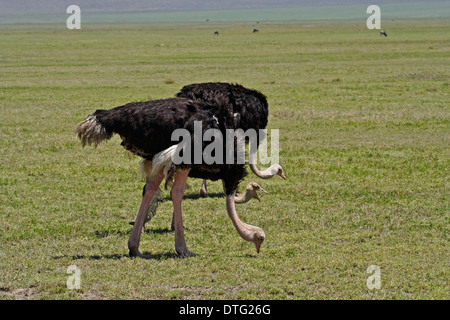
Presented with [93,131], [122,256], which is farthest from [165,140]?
[122,256]

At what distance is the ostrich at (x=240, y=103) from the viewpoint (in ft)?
28.8

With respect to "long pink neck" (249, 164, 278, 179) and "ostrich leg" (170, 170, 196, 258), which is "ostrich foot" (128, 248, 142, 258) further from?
"long pink neck" (249, 164, 278, 179)

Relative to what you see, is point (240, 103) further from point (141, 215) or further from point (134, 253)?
point (134, 253)

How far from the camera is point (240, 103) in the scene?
29.3 feet

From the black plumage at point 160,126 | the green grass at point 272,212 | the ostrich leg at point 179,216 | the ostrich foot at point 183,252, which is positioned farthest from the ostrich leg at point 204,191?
the ostrich foot at point 183,252

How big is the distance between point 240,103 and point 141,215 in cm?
185

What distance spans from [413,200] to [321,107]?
972 centimetres

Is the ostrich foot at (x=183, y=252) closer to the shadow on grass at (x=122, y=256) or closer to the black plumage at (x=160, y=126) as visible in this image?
the shadow on grass at (x=122, y=256)

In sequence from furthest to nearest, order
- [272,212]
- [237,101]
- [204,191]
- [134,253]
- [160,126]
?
[204,191]
[272,212]
[237,101]
[134,253]
[160,126]

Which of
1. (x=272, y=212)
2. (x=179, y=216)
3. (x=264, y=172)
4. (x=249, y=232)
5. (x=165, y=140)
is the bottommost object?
(x=272, y=212)

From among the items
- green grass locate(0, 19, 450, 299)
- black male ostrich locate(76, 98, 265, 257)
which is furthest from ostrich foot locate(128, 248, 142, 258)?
green grass locate(0, 19, 450, 299)

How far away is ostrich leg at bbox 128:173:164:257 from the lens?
7797 mm

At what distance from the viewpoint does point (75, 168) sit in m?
12.6
